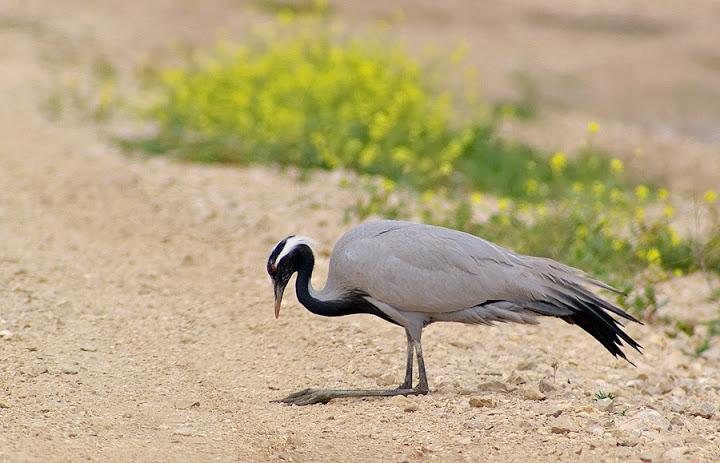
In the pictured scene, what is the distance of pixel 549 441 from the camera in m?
5.02

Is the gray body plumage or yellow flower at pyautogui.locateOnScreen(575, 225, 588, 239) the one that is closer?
the gray body plumage

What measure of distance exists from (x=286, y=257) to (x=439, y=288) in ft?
2.59

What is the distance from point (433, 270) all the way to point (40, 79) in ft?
29.5

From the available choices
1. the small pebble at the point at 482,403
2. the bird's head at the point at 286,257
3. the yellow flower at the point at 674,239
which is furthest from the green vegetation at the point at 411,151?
the bird's head at the point at 286,257

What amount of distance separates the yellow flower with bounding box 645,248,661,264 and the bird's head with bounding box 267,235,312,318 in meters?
3.02

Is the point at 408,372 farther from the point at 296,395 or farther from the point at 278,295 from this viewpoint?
the point at 278,295

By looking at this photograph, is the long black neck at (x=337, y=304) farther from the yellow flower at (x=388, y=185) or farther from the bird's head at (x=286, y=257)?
the yellow flower at (x=388, y=185)

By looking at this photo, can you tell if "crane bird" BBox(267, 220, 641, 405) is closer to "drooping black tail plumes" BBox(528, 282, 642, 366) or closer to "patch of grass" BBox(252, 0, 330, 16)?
"drooping black tail plumes" BBox(528, 282, 642, 366)

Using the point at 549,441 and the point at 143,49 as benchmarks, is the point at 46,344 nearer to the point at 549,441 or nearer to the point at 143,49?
the point at 549,441

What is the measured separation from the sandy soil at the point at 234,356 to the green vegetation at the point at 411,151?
12.7 inches

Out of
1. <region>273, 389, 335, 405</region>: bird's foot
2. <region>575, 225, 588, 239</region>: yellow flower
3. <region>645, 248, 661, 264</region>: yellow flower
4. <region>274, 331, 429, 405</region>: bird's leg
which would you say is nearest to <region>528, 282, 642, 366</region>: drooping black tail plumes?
<region>274, 331, 429, 405</region>: bird's leg

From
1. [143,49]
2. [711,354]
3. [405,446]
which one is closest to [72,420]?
[405,446]

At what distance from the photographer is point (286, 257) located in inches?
232

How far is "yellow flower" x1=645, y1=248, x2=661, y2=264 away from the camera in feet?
26.4
